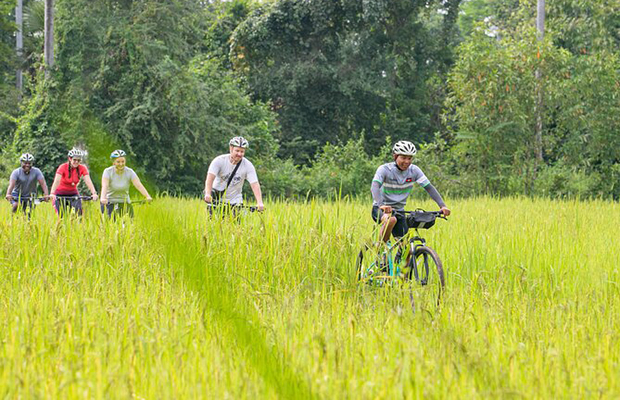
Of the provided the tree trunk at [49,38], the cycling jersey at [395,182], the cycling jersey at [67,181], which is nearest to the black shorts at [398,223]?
the cycling jersey at [395,182]

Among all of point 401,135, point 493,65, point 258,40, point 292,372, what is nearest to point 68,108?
point 258,40

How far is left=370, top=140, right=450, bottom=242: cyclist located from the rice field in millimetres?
344

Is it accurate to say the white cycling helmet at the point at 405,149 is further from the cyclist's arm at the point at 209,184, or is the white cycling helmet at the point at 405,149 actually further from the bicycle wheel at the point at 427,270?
the cyclist's arm at the point at 209,184

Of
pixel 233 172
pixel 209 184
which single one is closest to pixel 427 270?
pixel 209 184

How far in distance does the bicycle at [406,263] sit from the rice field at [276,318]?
14cm

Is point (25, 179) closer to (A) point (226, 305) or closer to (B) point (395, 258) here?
(B) point (395, 258)

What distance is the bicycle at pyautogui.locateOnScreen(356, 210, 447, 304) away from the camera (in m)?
6.87

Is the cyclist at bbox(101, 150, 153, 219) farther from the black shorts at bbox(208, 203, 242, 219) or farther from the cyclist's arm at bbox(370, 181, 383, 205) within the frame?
the cyclist's arm at bbox(370, 181, 383, 205)

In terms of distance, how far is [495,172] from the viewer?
24.3 m

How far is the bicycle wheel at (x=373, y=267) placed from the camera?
6.88 m

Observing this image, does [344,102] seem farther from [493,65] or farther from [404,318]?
[404,318]

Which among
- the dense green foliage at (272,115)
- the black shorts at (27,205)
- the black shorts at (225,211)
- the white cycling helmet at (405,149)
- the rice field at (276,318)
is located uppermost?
the dense green foliage at (272,115)

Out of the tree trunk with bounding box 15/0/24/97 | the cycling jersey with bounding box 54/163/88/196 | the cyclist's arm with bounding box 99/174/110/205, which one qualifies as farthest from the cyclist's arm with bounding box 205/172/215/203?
the tree trunk with bounding box 15/0/24/97

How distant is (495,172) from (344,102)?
1151 centimetres
